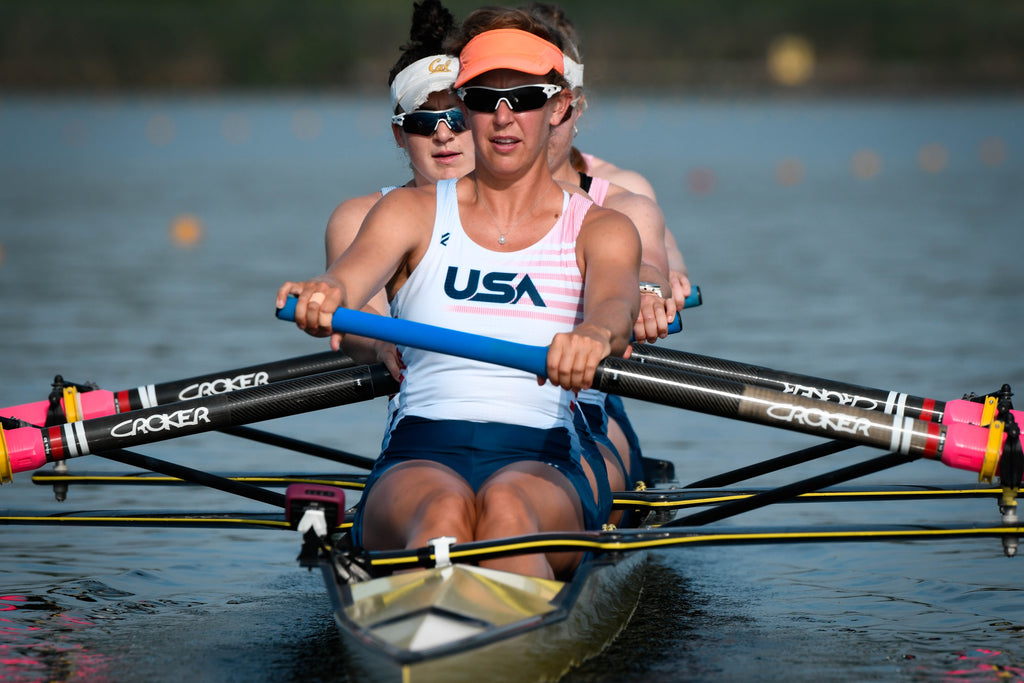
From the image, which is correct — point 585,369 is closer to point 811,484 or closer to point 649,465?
point 811,484

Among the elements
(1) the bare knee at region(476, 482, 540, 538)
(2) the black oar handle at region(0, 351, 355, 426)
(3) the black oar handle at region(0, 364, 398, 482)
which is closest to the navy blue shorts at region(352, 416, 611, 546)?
(1) the bare knee at region(476, 482, 540, 538)

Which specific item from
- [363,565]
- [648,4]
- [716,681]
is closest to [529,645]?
[363,565]

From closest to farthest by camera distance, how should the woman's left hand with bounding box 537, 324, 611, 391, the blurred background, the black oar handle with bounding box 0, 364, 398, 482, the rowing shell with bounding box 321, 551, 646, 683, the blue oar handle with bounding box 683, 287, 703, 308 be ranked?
the rowing shell with bounding box 321, 551, 646, 683
the woman's left hand with bounding box 537, 324, 611, 391
the black oar handle with bounding box 0, 364, 398, 482
the blue oar handle with bounding box 683, 287, 703, 308
the blurred background

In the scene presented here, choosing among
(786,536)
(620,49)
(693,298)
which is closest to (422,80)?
(693,298)

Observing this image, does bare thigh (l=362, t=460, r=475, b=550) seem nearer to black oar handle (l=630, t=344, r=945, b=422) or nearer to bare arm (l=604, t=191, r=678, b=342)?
bare arm (l=604, t=191, r=678, b=342)

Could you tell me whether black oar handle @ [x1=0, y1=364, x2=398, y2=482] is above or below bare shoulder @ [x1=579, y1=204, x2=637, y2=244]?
below

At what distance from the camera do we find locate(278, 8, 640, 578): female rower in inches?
166

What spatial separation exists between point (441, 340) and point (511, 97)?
752 millimetres

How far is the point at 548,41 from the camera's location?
444 cm

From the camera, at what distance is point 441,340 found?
412cm

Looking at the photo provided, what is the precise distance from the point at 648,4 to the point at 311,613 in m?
79.3

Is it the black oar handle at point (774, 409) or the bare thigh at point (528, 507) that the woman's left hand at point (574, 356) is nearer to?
the black oar handle at point (774, 409)

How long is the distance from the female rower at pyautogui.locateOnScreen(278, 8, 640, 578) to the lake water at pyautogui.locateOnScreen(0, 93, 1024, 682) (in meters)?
0.62

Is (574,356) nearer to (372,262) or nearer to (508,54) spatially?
(372,262)
